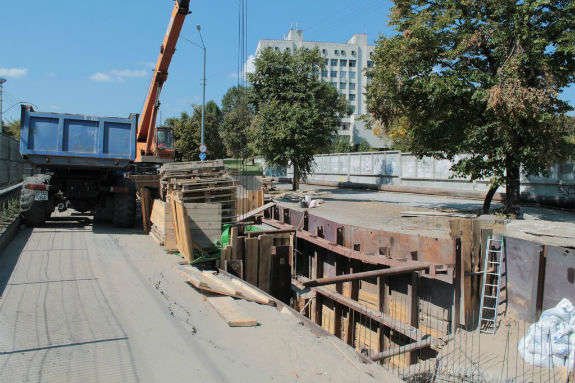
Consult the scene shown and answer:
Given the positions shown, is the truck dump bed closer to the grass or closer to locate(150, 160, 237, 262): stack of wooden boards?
locate(150, 160, 237, 262): stack of wooden boards

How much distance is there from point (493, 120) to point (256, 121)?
11.7 metres

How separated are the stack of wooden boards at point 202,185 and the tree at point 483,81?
15.4 ft

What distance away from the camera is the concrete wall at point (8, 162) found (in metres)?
17.8

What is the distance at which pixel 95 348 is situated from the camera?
4.83 meters

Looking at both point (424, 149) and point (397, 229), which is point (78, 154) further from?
point (424, 149)

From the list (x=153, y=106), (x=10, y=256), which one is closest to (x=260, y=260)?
(x=10, y=256)

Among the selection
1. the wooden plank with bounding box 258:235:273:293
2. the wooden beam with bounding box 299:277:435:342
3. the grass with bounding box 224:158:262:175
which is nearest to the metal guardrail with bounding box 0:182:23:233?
the wooden plank with bounding box 258:235:273:293

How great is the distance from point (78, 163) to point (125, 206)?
1.77 meters

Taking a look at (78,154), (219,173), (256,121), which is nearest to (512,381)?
(219,173)

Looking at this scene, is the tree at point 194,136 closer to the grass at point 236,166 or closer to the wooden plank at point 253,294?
the grass at point 236,166

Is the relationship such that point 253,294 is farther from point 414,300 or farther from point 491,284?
point 491,284

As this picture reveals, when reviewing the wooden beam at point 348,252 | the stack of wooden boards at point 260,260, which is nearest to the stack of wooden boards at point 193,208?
the stack of wooden boards at point 260,260

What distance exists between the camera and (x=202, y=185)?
1133 cm

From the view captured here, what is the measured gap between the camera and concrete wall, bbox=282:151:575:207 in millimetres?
17172
